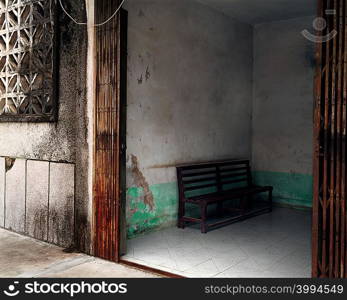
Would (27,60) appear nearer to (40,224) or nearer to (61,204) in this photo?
(61,204)

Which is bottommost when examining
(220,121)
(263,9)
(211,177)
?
(211,177)

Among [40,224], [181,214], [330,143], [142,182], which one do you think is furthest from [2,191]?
[330,143]

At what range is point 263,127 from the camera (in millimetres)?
8266

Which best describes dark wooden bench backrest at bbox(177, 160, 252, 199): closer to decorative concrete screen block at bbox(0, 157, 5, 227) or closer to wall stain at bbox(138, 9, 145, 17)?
wall stain at bbox(138, 9, 145, 17)

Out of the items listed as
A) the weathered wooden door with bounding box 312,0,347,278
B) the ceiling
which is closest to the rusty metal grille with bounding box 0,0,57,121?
the ceiling

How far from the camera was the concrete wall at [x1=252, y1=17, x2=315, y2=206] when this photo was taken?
7.65m

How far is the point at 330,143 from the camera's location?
3.19 metres

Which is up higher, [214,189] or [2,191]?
[2,191]

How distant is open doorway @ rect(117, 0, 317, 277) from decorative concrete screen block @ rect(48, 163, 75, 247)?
812mm

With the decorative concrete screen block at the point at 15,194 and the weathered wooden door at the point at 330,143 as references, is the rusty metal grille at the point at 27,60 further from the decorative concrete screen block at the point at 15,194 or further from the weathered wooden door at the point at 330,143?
the weathered wooden door at the point at 330,143

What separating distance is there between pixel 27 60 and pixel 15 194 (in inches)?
75.8

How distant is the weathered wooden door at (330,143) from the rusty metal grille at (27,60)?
324cm

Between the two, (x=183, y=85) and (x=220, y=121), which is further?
(x=220, y=121)

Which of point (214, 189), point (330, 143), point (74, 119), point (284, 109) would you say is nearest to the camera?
point (330, 143)
